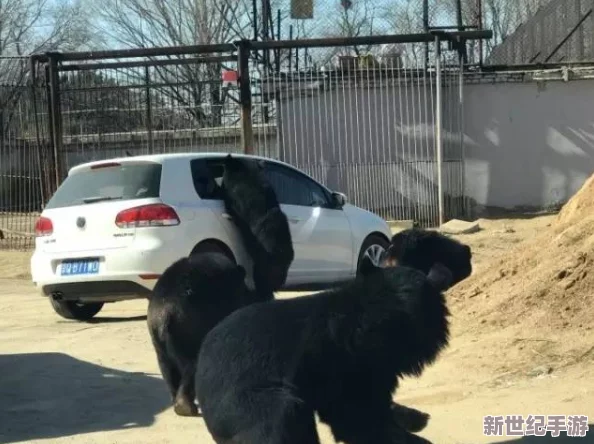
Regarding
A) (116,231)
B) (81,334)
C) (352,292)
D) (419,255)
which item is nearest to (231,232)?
(116,231)

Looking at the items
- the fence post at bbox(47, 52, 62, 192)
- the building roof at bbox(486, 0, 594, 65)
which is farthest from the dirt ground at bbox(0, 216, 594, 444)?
the building roof at bbox(486, 0, 594, 65)

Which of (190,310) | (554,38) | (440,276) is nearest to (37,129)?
(554,38)

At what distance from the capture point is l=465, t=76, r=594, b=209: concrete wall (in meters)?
18.8

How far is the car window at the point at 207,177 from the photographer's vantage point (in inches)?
406

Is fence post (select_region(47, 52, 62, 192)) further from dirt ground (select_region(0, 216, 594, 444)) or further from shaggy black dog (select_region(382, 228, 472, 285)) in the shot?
shaggy black dog (select_region(382, 228, 472, 285))

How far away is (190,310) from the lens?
6672 mm

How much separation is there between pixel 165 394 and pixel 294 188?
430 centimetres

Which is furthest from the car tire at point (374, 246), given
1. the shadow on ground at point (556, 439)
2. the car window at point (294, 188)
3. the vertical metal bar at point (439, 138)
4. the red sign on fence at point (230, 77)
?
the shadow on ground at point (556, 439)

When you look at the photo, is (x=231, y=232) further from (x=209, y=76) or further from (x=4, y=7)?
(x=4, y=7)

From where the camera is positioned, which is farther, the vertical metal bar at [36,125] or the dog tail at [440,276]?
the vertical metal bar at [36,125]

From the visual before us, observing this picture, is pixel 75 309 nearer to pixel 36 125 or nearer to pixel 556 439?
pixel 556 439

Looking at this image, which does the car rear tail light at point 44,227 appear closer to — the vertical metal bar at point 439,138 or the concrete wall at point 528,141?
the vertical metal bar at point 439,138

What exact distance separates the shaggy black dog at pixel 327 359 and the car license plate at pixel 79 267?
557 centimetres

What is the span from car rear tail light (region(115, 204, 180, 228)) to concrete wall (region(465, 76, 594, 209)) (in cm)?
999
